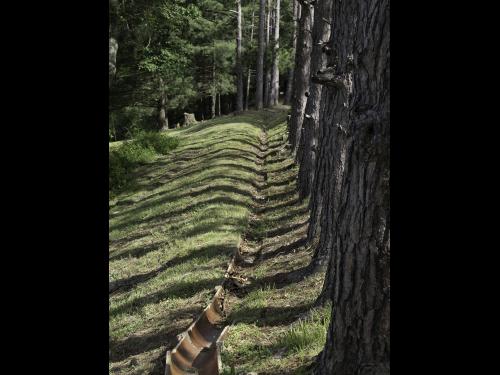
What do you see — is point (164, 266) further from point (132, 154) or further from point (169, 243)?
point (132, 154)

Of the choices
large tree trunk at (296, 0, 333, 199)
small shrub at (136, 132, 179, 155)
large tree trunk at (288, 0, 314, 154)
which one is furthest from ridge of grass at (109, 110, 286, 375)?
small shrub at (136, 132, 179, 155)

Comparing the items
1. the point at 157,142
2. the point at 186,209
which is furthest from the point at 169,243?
the point at 157,142

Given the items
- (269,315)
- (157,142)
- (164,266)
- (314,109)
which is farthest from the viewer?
(157,142)

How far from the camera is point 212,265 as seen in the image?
882 cm

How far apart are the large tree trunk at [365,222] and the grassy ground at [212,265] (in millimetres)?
1329

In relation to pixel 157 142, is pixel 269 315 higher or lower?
lower

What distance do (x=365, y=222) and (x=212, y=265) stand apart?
5.73m

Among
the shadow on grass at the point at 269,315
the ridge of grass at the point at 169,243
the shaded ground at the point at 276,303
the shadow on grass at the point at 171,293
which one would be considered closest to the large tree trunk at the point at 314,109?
the shaded ground at the point at 276,303

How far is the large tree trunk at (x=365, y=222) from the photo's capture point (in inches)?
128

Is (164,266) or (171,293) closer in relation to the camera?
(171,293)
